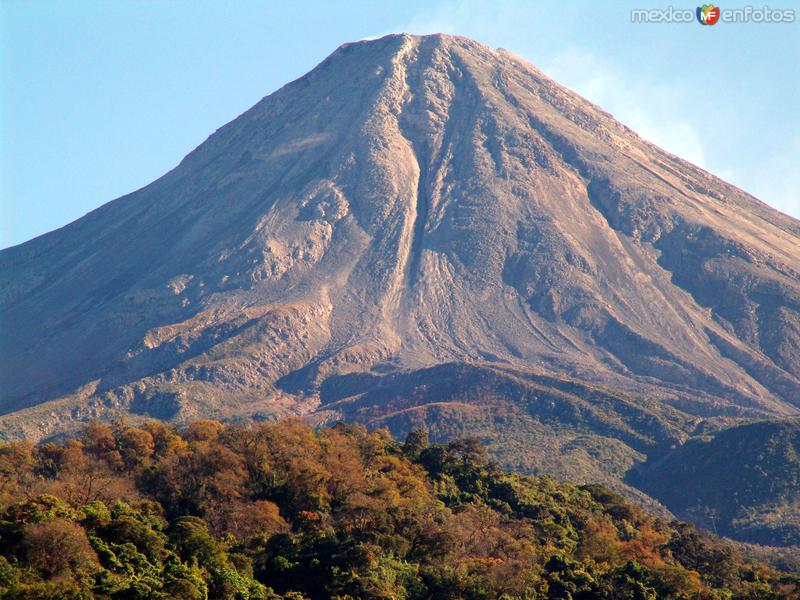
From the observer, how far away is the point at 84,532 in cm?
4369

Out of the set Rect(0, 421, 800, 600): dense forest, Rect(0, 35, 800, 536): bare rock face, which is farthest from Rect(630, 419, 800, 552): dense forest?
Rect(0, 421, 800, 600): dense forest

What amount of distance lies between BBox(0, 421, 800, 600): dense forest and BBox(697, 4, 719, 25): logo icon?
182 feet

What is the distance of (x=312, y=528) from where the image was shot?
54.6 metres

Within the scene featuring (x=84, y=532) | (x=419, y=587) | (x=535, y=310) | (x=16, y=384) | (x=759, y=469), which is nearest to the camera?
(x=84, y=532)

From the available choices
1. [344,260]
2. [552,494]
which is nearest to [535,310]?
[344,260]

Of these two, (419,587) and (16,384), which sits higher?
(16,384)

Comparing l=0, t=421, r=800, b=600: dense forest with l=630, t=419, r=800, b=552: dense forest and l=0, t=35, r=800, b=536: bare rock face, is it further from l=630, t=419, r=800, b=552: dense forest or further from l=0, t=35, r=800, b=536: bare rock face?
l=0, t=35, r=800, b=536: bare rock face

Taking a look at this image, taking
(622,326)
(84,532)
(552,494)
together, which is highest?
(84,532)

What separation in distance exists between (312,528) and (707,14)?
78.7 metres

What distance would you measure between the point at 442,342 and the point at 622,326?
2734cm

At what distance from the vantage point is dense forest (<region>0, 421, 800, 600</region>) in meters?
42.9

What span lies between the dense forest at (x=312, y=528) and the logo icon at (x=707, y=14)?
5561 cm

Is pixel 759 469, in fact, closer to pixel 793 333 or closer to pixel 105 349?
pixel 793 333

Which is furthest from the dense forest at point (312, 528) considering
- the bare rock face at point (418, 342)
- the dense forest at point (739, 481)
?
the bare rock face at point (418, 342)
